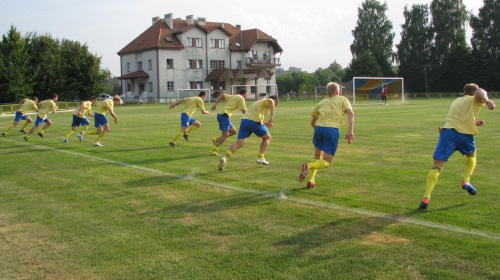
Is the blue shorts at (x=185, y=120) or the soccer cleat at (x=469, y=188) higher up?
the blue shorts at (x=185, y=120)

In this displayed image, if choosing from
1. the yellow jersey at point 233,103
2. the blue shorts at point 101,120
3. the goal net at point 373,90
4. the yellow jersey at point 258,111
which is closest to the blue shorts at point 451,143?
the yellow jersey at point 258,111

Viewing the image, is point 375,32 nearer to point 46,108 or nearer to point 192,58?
point 192,58

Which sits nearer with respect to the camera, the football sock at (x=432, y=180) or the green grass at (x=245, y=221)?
the green grass at (x=245, y=221)

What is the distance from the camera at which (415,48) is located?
241ft

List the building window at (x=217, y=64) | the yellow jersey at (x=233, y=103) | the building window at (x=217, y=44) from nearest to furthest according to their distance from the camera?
the yellow jersey at (x=233, y=103) → the building window at (x=217, y=44) → the building window at (x=217, y=64)

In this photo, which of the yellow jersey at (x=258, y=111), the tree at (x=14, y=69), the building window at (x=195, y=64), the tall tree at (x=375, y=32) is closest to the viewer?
the yellow jersey at (x=258, y=111)

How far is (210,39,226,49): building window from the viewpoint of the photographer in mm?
70812

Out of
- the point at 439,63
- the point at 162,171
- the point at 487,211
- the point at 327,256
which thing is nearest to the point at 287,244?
the point at 327,256

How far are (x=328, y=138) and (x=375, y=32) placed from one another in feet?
240

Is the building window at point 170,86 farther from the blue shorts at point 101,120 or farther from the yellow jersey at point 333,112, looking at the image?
the yellow jersey at point 333,112

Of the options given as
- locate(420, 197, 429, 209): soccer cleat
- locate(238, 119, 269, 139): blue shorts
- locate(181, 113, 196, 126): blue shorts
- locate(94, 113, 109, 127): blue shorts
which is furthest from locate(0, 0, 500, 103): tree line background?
locate(420, 197, 429, 209): soccer cleat

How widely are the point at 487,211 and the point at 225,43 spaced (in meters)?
68.2

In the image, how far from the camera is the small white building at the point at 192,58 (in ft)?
220

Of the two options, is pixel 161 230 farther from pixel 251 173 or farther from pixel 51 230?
pixel 251 173
